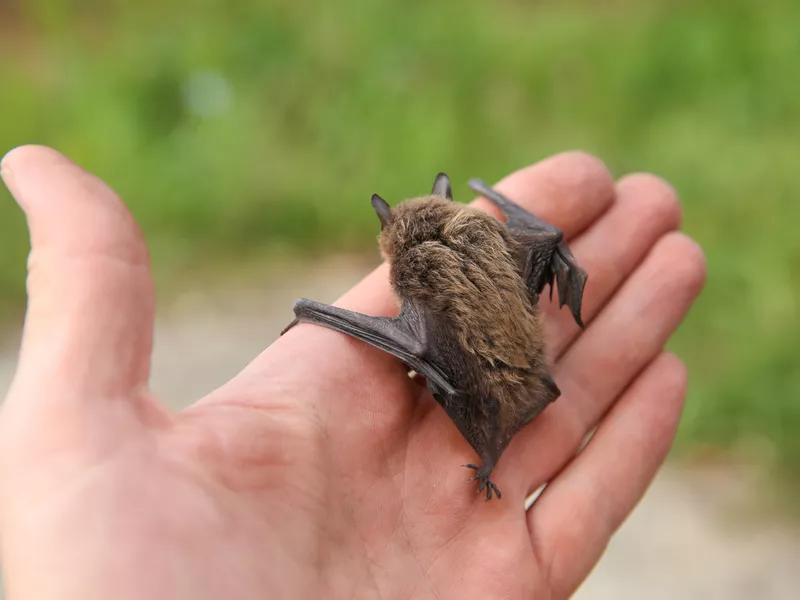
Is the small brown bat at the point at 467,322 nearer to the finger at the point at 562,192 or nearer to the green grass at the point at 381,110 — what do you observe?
the finger at the point at 562,192

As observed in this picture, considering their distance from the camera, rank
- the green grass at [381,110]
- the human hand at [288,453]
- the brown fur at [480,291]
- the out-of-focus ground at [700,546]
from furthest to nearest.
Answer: the green grass at [381,110] < the out-of-focus ground at [700,546] < the brown fur at [480,291] < the human hand at [288,453]

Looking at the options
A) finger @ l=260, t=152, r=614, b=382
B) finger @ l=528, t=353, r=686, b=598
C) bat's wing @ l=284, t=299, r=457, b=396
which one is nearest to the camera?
bat's wing @ l=284, t=299, r=457, b=396

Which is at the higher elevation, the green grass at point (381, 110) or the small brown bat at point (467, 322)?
the green grass at point (381, 110)

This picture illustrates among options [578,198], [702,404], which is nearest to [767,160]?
[702,404]

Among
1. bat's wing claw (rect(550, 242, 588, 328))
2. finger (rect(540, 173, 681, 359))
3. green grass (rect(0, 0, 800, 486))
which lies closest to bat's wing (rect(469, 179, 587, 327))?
bat's wing claw (rect(550, 242, 588, 328))

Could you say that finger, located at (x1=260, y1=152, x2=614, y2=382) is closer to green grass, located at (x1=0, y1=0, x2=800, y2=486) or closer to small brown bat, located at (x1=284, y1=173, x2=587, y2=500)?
small brown bat, located at (x1=284, y1=173, x2=587, y2=500)

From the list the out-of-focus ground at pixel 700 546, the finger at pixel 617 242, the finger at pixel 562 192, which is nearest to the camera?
the finger at pixel 617 242

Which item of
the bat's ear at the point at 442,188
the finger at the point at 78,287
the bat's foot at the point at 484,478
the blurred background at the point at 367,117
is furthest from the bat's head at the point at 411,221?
the blurred background at the point at 367,117
